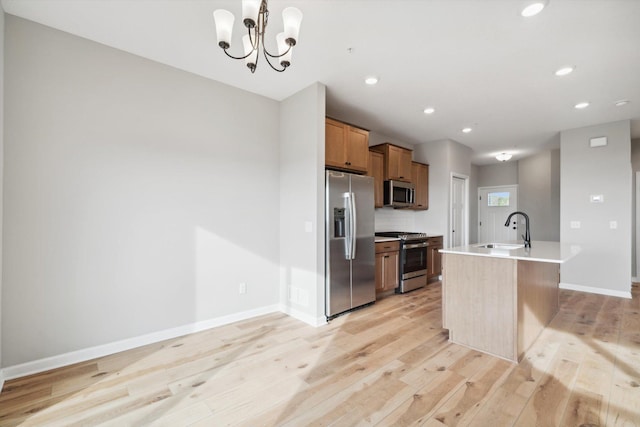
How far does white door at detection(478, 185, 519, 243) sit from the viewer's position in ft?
24.3

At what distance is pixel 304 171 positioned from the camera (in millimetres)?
3369

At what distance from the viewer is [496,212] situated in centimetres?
768

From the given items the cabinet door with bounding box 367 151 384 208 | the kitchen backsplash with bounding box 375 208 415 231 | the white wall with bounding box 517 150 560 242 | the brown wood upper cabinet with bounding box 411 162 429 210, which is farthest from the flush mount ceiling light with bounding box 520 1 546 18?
the white wall with bounding box 517 150 560 242

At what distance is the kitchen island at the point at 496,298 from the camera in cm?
238

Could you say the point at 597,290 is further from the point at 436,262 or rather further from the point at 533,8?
the point at 533,8

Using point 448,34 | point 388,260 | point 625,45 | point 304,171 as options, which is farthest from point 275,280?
point 625,45

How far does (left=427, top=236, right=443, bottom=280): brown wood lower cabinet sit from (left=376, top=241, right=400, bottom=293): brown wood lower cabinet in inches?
36.6

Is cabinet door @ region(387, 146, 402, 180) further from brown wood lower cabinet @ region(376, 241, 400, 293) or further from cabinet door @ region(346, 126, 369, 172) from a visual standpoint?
brown wood lower cabinet @ region(376, 241, 400, 293)

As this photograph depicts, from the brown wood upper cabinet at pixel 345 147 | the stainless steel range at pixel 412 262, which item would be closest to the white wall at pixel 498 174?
the stainless steel range at pixel 412 262

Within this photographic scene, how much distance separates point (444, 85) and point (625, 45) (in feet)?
4.89

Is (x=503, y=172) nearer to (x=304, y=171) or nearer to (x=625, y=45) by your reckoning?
(x=625, y=45)

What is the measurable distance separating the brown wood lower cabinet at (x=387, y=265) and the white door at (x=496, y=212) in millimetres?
4640

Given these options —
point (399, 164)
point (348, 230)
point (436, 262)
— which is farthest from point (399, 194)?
point (348, 230)

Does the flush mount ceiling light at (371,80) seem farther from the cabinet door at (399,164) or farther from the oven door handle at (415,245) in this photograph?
the oven door handle at (415,245)
